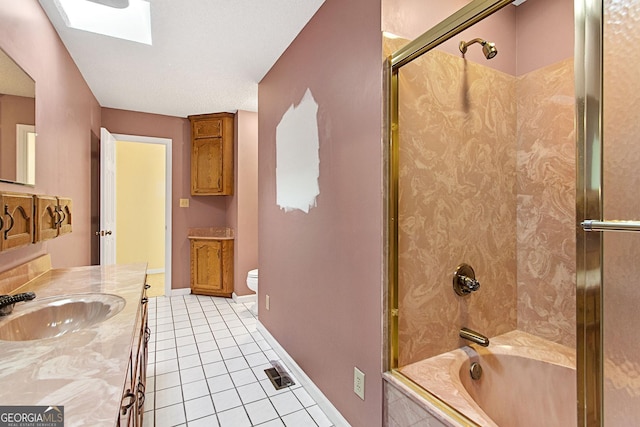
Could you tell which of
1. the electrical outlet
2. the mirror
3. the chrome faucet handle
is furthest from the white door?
the chrome faucet handle

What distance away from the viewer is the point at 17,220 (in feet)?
4.38

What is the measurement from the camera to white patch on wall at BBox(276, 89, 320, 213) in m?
1.94

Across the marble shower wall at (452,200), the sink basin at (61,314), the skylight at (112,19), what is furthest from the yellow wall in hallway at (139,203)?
the marble shower wall at (452,200)

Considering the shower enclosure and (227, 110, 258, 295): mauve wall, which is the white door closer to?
(227, 110, 258, 295): mauve wall

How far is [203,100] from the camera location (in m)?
3.44

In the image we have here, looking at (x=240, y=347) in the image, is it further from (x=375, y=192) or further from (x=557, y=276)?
(x=557, y=276)

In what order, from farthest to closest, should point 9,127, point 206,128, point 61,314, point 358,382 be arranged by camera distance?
1. point 206,128
2. point 358,382
3. point 9,127
4. point 61,314

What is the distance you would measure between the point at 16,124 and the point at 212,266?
2.82m

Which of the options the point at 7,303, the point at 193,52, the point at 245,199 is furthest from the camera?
the point at 245,199

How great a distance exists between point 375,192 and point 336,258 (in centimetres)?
48

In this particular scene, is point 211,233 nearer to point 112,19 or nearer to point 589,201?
point 112,19

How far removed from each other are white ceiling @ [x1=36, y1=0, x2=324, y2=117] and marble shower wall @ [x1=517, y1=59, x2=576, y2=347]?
1.44 metres

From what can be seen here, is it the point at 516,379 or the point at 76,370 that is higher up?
the point at 76,370

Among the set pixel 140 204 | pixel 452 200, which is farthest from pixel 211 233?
pixel 452 200
